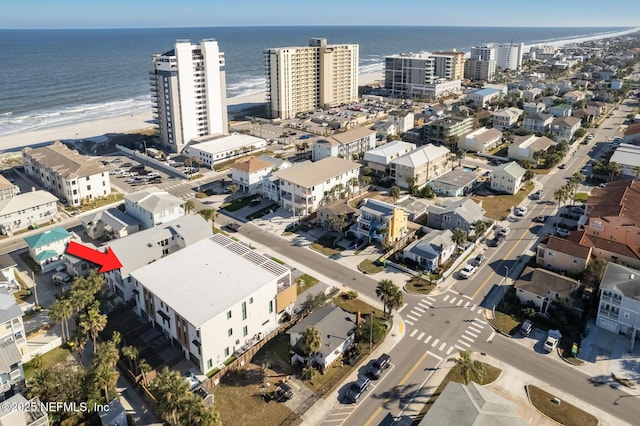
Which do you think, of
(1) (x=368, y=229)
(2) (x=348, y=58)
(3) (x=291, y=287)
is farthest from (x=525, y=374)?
(2) (x=348, y=58)

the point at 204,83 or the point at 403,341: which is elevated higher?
the point at 204,83

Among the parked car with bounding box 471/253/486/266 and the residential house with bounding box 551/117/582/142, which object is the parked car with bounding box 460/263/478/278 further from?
the residential house with bounding box 551/117/582/142

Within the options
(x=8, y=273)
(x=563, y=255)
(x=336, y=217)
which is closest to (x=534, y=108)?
(x=563, y=255)

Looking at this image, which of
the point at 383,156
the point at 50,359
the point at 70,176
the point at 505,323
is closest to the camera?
the point at 50,359

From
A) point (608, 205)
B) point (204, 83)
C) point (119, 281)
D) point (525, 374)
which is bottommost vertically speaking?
point (525, 374)

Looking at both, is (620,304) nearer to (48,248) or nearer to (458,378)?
(458,378)

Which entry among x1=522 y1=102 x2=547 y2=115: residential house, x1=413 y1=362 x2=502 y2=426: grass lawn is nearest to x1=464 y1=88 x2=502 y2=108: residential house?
x1=522 y1=102 x2=547 y2=115: residential house

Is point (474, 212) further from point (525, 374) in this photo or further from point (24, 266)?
point (24, 266)
